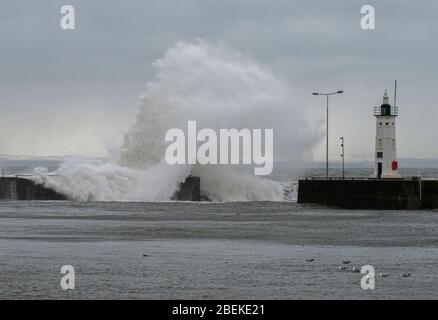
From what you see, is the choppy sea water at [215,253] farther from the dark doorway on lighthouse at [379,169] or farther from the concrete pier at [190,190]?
the concrete pier at [190,190]

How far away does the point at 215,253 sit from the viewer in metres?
→ 36.3

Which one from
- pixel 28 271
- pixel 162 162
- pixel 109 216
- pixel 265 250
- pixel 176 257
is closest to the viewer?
pixel 28 271

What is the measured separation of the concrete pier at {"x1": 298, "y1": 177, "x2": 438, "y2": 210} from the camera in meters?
61.5

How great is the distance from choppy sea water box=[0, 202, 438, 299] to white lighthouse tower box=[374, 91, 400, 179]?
9425 mm

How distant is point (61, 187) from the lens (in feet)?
245

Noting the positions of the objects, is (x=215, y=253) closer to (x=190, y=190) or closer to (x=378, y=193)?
(x=378, y=193)

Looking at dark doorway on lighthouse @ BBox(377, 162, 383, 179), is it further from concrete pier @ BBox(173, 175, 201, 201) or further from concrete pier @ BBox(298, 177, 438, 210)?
concrete pier @ BBox(173, 175, 201, 201)

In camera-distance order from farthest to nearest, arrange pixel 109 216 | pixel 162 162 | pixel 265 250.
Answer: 1. pixel 162 162
2. pixel 109 216
3. pixel 265 250

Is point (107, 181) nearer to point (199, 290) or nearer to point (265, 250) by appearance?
point (265, 250)

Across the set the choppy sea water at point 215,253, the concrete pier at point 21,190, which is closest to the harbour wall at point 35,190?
the concrete pier at point 21,190
